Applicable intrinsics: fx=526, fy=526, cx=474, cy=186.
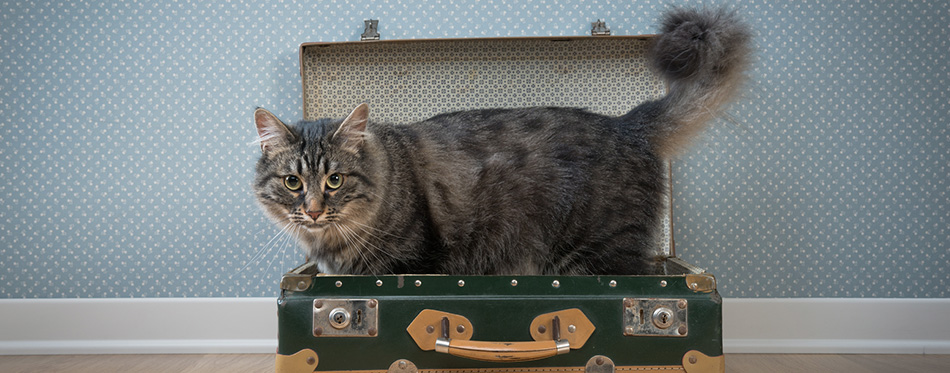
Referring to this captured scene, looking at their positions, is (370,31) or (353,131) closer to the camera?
(353,131)

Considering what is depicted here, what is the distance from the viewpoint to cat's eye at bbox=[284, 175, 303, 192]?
1259 millimetres

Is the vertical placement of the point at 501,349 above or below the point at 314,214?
below

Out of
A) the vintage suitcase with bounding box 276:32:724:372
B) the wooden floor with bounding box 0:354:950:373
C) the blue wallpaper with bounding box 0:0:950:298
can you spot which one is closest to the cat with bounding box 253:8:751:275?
the vintage suitcase with bounding box 276:32:724:372

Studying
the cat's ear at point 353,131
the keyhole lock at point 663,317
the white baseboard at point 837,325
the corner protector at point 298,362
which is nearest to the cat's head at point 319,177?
the cat's ear at point 353,131

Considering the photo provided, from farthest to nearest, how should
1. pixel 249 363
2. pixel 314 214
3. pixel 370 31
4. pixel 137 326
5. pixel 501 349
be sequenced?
pixel 137 326
pixel 249 363
pixel 370 31
pixel 314 214
pixel 501 349

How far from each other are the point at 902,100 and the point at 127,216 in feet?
8.94

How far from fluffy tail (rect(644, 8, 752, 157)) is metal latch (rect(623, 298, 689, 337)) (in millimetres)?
492

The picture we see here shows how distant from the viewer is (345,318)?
111 cm

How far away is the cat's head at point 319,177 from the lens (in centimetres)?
124

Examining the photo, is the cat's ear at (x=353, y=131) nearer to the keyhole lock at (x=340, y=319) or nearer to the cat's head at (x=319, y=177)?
the cat's head at (x=319, y=177)

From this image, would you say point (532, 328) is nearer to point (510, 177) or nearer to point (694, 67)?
point (510, 177)

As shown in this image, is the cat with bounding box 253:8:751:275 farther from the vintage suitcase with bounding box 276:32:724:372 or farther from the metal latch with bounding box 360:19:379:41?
the metal latch with bounding box 360:19:379:41

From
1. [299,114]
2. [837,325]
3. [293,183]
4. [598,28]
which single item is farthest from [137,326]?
[837,325]

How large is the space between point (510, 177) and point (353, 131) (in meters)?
0.42
